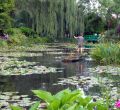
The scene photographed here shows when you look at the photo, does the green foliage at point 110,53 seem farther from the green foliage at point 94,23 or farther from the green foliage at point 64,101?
the green foliage at point 94,23

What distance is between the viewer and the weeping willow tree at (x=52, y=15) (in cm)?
3528

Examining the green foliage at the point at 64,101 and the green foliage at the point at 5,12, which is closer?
the green foliage at the point at 64,101

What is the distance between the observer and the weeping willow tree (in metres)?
35.3

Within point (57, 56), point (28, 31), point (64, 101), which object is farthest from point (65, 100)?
point (28, 31)

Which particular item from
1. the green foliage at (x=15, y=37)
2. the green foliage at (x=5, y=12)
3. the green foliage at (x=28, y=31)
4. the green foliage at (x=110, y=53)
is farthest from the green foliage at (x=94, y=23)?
the green foliage at (x=110, y=53)

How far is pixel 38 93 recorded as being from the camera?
111 inches

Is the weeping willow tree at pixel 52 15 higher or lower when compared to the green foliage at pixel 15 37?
higher

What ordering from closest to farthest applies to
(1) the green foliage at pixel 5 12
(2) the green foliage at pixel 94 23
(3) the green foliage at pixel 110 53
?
1. (3) the green foliage at pixel 110 53
2. (1) the green foliage at pixel 5 12
3. (2) the green foliage at pixel 94 23

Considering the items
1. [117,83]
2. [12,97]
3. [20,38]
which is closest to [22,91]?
[12,97]

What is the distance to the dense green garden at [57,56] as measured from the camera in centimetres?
457

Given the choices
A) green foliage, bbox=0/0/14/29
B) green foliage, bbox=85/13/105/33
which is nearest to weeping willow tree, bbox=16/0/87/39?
green foliage, bbox=0/0/14/29

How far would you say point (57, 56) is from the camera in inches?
877

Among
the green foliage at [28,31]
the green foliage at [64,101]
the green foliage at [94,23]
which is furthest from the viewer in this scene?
the green foliage at [94,23]

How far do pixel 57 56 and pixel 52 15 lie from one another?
13.6m
